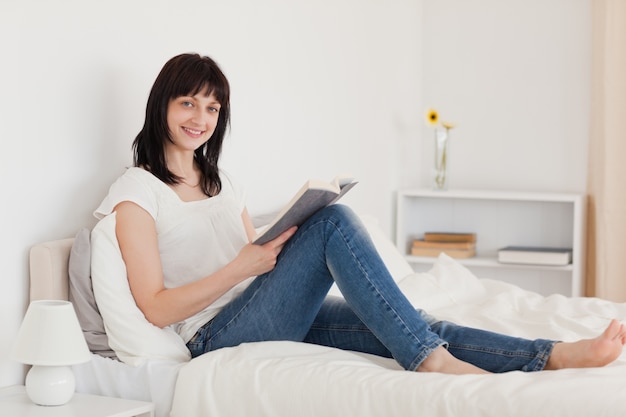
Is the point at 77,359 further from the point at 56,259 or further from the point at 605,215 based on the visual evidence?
the point at 605,215

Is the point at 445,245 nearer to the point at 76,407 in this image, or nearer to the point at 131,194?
the point at 131,194

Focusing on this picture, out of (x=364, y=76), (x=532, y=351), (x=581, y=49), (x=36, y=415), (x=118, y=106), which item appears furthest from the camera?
(x=581, y=49)

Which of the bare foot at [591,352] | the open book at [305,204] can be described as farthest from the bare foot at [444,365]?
the open book at [305,204]

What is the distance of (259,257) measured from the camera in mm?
1967

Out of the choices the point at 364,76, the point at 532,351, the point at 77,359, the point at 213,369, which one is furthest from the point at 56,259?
the point at 364,76

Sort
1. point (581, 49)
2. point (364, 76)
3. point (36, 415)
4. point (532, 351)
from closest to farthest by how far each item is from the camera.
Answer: point (36, 415), point (532, 351), point (364, 76), point (581, 49)

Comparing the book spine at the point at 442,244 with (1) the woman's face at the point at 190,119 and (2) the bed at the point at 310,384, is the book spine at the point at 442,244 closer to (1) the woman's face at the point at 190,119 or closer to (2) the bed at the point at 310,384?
(2) the bed at the point at 310,384

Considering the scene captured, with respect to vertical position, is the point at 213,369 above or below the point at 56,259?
below

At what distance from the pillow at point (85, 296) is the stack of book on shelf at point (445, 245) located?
2.30 m

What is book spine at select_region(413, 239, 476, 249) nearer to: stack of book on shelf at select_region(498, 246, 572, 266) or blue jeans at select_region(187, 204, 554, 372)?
stack of book on shelf at select_region(498, 246, 572, 266)

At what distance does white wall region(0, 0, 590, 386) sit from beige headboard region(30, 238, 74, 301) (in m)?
0.03

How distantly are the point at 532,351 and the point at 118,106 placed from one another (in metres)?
1.16

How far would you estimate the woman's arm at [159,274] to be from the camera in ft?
6.41

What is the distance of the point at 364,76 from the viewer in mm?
3729
